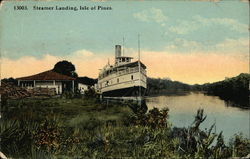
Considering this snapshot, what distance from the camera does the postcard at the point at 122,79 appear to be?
4.21 m

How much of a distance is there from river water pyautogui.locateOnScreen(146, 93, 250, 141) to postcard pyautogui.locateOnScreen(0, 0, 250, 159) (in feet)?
0.04

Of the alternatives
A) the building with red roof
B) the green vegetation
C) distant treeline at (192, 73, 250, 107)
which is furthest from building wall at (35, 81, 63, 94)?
distant treeline at (192, 73, 250, 107)

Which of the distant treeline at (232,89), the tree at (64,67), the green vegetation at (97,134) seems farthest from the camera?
the distant treeline at (232,89)

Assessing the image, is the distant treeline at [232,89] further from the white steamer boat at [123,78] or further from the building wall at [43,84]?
the building wall at [43,84]

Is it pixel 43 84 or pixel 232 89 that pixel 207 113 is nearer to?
pixel 232 89

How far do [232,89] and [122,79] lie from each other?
1.39m

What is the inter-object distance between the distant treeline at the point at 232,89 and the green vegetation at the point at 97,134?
0.31 m

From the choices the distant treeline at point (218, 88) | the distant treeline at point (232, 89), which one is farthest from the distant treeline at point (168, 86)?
the distant treeline at point (232, 89)

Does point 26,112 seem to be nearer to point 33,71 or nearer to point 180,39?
point 33,71

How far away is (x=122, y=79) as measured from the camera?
4.42m

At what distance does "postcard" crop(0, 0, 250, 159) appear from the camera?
4211 mm

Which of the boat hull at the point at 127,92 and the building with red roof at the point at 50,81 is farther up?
the building with red roof at the point at 50,81

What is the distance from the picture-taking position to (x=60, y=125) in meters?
4.27

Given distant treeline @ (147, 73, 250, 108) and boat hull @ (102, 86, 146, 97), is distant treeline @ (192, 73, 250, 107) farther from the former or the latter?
boat hull @ (102, 86, 146, 97)
